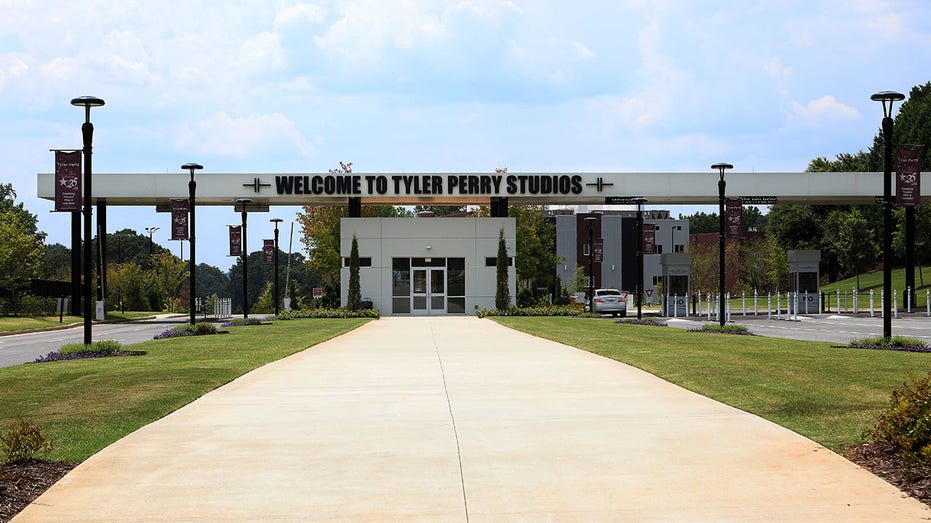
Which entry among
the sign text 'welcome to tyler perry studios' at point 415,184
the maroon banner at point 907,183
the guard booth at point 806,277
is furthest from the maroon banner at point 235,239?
the maroon banner at point 907,183

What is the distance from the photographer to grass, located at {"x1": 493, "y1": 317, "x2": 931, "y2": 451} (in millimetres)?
11485

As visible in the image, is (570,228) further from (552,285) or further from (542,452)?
(542,452)

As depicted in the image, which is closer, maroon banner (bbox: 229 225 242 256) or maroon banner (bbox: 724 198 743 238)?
maroon banner (bbox: 724 198 743 238)

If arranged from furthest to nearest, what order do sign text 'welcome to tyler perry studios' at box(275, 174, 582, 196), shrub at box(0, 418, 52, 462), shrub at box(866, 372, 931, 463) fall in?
sign text 'welcome to tyler perry studios' at box(275, 174, 582, 196) → shrub at box(0, 418, 52, 462) → shrub at box(866, 372, 931, 463)

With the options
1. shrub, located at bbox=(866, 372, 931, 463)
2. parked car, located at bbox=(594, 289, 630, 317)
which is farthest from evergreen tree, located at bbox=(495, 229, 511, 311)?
shrub, located at bbox=(866, 372, 931, 463)

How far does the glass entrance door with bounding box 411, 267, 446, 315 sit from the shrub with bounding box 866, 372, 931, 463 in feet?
155

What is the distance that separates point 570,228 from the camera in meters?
113

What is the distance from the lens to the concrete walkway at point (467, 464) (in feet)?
24.4

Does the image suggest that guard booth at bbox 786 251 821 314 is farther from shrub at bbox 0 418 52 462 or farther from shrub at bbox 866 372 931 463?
shrub at bbox 0 418 52 462

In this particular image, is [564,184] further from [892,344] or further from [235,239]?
[892,344]

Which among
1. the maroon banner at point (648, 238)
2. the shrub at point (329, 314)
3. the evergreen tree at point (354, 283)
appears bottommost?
the shrub at point (329, 314)

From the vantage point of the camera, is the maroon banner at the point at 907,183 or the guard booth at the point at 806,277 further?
the guard booth at the point at 806,277

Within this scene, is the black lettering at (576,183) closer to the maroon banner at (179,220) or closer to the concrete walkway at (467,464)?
the maroon banner at (179,220)

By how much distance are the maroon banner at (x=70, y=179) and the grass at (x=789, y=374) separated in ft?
43.2
